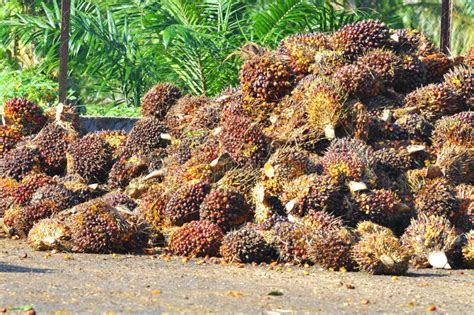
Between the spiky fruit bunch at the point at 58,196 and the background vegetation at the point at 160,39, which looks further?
the background vegetation at the point at 160,39

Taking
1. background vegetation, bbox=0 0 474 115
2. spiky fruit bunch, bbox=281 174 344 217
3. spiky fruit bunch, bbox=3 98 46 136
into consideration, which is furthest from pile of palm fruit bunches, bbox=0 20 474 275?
background vegetation, bbox=0 0 474 115

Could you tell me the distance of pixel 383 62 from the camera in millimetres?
8992

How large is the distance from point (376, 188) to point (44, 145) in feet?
11.7

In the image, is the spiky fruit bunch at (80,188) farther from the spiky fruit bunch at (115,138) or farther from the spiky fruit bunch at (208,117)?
the spiky fruit bunch at (208,117)

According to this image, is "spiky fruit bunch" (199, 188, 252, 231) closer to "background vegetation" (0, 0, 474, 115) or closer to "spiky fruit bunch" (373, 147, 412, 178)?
"spiky fruit bunch" (373, 147, 412, 178)

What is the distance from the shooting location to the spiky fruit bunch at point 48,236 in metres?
7.65

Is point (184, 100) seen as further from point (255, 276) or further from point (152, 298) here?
point (152, 298)

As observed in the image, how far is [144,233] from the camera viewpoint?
801cm

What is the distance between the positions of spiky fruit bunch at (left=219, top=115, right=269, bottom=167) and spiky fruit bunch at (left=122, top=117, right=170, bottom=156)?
114 centimetres

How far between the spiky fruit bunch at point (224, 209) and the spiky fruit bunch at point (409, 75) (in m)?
2.21

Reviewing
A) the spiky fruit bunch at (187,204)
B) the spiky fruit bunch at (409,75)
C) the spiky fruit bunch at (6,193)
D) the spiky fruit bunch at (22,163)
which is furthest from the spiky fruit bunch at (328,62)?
the spiky fruit bunch at (6,193)

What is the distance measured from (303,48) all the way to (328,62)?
40 centimetres

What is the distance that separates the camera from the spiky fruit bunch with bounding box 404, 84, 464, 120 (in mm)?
8719

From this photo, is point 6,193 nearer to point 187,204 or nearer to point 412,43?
point 187,204
